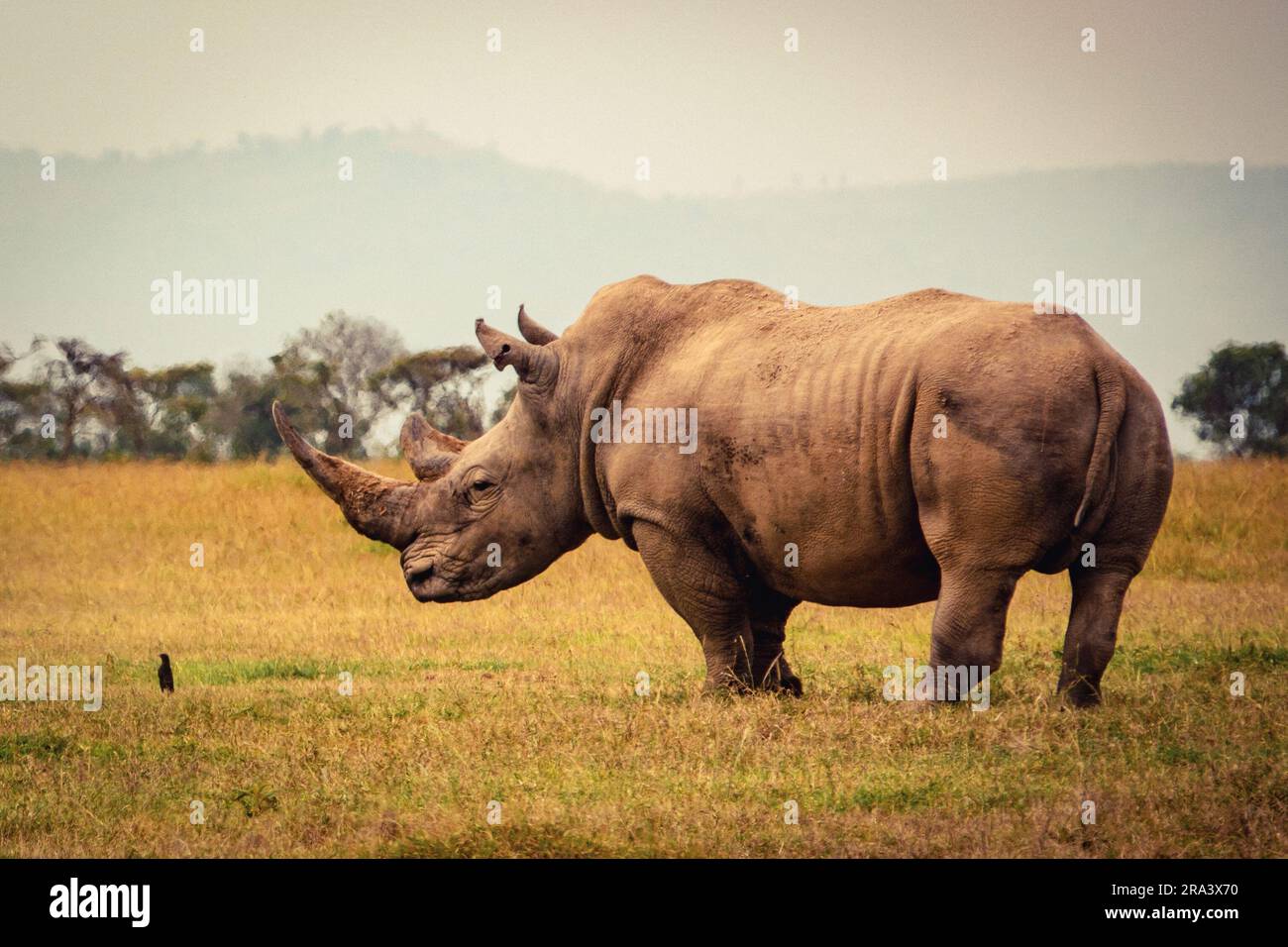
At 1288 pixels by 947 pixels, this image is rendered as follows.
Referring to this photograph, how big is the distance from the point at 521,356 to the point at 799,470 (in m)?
2.08

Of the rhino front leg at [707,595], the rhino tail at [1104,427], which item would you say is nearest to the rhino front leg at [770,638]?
the rhino front leg at [707,595]

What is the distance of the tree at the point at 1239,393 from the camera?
1510 inches

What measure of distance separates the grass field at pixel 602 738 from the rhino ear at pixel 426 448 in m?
1.35

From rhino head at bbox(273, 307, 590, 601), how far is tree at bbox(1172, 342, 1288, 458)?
29.1 meters

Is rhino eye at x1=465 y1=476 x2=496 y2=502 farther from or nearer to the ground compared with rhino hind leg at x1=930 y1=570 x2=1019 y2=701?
farther from the ground

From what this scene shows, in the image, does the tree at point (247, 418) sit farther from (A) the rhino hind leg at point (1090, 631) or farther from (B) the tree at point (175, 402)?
(A) the rhino hind leg at point (1090, 631)

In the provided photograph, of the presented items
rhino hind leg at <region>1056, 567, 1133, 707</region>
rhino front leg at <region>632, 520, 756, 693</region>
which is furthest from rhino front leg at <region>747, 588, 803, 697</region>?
rhino hind leg at <region>1056, 567, 1133, 707</region>

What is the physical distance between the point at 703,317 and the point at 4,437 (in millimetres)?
31585

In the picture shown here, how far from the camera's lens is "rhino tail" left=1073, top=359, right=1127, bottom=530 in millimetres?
8602

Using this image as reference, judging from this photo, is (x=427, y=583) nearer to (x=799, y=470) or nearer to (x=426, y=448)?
(x=426, y=448)

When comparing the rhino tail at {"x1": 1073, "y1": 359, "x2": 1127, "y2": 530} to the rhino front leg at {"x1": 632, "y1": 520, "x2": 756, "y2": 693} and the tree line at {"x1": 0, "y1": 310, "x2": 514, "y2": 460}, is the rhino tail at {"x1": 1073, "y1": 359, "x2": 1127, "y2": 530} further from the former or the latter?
the tree line at {"x1": 0, "y1": 310, "x2": 514, "y2": 460}

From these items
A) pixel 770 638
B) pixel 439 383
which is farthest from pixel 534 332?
pixel 439 383
